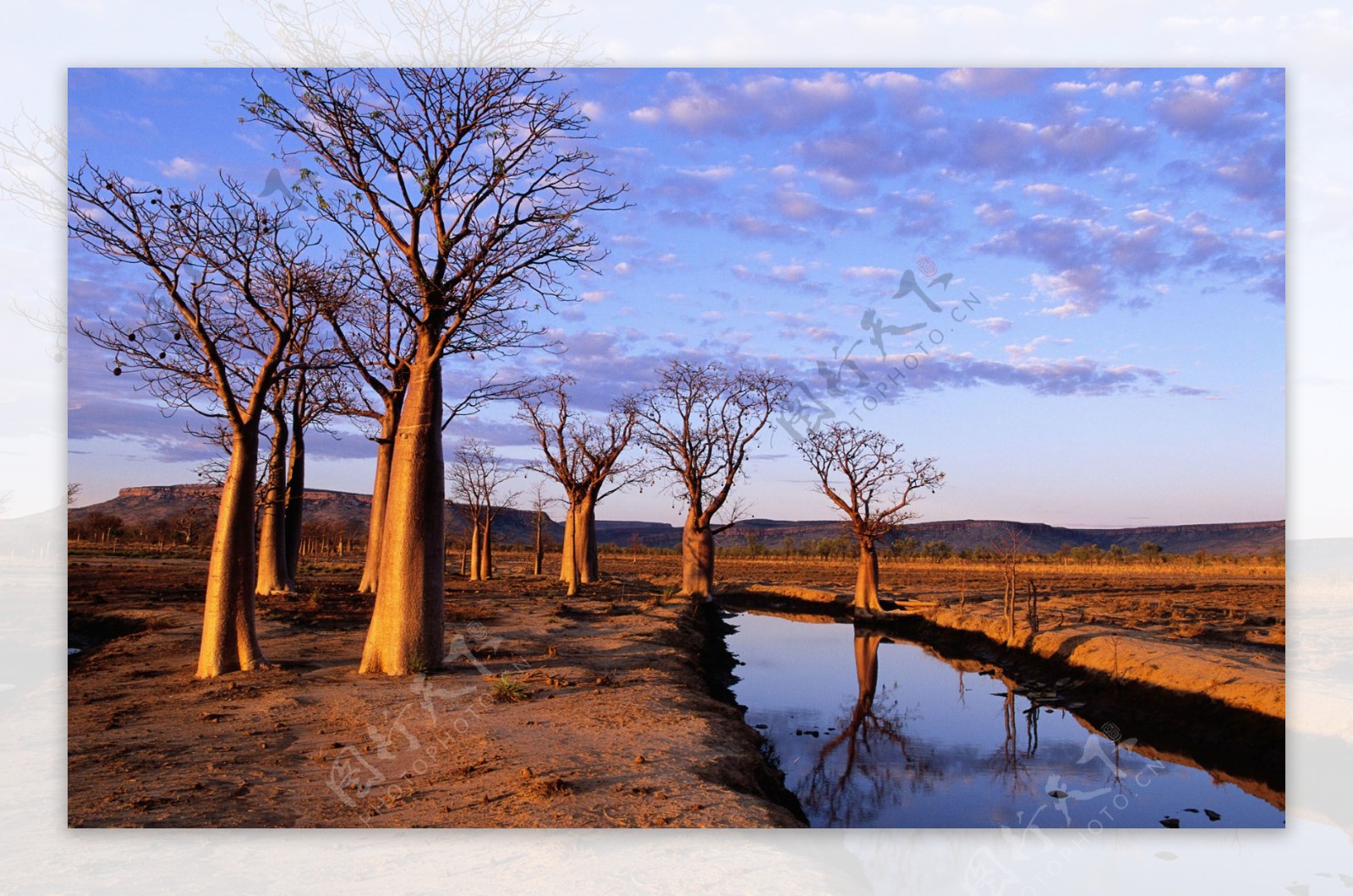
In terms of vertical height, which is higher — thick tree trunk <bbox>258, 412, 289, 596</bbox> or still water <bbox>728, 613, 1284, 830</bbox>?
thick tree trunk <bbox>258, 412, 289, 596</bbox>

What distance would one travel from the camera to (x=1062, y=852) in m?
6.72

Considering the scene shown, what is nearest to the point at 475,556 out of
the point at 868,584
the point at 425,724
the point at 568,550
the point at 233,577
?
the point at 568,550

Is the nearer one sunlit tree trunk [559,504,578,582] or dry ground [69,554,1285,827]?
dry ground [69,554,1285,827]

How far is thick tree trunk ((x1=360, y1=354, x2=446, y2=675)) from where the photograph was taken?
9.47 metres

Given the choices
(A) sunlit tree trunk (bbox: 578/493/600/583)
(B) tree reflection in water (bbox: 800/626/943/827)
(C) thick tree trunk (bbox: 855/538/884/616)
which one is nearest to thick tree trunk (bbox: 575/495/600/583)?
(A) sunlit tree trunk (bbox: 578/493/600/583)

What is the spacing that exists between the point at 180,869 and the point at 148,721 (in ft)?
9.51

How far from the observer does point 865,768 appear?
908 cm

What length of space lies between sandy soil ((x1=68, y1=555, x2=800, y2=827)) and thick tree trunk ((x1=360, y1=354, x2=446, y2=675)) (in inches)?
12.3

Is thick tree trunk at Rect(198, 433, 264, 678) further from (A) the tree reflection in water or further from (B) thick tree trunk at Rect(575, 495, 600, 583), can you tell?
(B) thick tree trunk at Rect(575, 495, 600, 583)

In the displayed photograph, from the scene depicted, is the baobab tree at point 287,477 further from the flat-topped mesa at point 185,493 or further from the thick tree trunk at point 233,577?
the thick tree trunk at point 233,577

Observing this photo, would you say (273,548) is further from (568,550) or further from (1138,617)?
(1138,617)

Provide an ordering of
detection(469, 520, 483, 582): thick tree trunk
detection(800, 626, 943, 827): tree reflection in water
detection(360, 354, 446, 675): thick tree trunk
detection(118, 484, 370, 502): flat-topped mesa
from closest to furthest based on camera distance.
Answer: detection(800, 626, 943, 827): tree reflection in water, detection(360, 354, 446, 675): thick tree trunk, detection(118, 484, 370, 502): flat-topped mesa, detection(469, 520, 483, 582): thick tree trunk

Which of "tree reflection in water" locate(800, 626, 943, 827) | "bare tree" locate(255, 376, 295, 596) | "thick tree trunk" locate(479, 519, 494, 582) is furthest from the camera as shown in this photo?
"thick tree trunk" locate(479, 519, 494, 582)

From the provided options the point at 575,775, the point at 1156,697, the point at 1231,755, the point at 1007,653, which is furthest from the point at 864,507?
the point at 575,775
